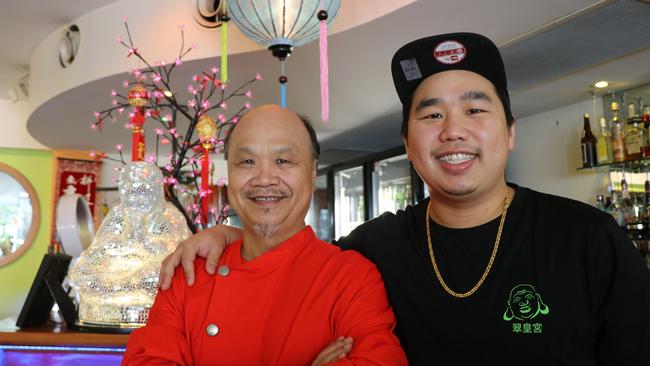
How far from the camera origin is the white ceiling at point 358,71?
2678 millimetres

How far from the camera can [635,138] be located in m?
3.76

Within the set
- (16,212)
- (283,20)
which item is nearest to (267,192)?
(283,20)

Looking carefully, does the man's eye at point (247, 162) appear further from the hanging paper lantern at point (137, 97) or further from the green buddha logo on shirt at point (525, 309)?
the hanging paper lantern at point (137, 97)

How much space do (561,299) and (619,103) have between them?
3.74 m

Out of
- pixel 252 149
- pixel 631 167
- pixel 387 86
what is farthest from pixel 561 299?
pixel 631 167

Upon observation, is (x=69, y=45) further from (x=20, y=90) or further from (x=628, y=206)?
(x=628, y=206)

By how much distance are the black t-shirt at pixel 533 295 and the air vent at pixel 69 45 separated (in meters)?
3.82

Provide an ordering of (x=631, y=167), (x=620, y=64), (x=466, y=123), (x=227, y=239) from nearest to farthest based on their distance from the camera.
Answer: (x=466, y=123), (x=227, y=239), (x=620, y=64), (x=631, y=167)

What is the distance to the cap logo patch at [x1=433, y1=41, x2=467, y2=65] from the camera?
1172 millimetres

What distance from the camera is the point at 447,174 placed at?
1.14 m

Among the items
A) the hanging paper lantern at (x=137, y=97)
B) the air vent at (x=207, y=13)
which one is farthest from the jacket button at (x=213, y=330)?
the air vent at (x=207, y=13)

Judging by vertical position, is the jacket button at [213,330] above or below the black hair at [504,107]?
below

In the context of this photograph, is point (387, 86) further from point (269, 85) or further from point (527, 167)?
point (527, 167)

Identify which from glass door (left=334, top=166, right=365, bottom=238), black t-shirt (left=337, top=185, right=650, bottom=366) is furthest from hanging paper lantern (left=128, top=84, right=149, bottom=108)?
glass door (left=334, top=166, right=365, bottom=238)
